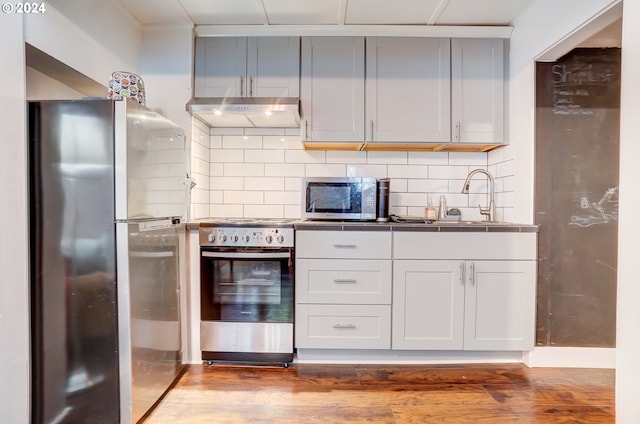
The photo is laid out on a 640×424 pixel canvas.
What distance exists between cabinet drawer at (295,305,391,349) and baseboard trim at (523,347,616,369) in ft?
3.19

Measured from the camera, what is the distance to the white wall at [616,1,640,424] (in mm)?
1320

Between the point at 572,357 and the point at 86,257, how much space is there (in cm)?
281

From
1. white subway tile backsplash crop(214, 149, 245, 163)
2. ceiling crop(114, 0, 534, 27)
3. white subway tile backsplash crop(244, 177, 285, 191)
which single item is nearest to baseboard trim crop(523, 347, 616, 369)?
white subway tile backsplash crop(244, 177, 285, 191)

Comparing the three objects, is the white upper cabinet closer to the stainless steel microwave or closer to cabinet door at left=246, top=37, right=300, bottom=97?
cabinet door at left=246, top=37, right=300, bottom=97

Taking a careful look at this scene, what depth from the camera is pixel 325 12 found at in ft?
7.07

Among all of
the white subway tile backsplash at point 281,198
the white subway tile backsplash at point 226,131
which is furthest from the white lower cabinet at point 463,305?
the white subway tile backsplash at point 226,131

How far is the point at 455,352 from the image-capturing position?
6.99 feet

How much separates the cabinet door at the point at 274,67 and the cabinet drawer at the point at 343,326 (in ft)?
4.94

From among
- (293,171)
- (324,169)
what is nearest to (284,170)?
(293,171)

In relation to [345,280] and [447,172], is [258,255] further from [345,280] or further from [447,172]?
[447,172]

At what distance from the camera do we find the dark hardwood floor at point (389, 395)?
5.29 ft

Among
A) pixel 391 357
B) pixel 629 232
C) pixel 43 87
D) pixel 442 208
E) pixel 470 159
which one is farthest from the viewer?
pixel 470 159

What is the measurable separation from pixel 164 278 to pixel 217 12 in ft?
5.69

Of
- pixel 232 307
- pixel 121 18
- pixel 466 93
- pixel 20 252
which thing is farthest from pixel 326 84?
pixel 20 252
